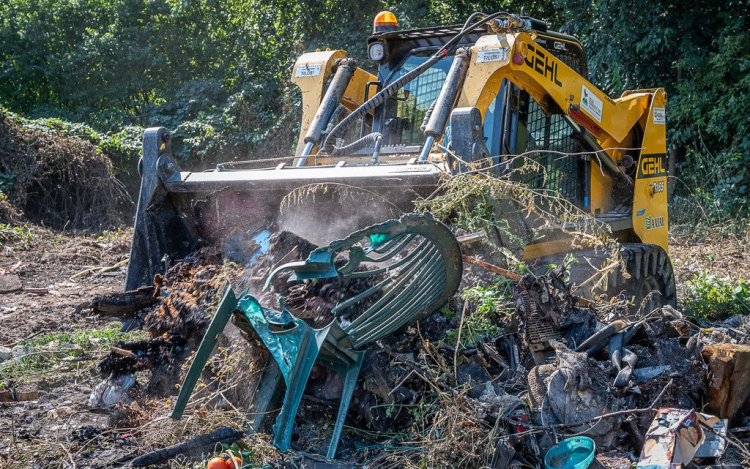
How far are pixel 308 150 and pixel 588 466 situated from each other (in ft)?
11.8

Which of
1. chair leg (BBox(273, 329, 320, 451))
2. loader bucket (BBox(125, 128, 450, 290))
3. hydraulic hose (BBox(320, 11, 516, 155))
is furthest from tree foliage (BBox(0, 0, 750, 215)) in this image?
chair leg (BBox(273, 329, 320, 451))

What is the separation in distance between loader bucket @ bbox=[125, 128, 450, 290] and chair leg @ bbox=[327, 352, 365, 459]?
1.26 meters

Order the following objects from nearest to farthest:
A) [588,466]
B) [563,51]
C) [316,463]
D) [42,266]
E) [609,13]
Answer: [588,466], [316,463], [563,51], [42,266], [609,13]

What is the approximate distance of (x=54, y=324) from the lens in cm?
675

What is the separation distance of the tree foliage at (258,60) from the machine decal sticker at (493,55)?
6.89m

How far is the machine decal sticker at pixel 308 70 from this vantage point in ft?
22.0

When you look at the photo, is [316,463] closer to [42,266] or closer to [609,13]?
[42,266]

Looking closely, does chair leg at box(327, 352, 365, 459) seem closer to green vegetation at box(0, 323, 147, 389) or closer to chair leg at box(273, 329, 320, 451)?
chair leg at box(273, 329, 320, 451)

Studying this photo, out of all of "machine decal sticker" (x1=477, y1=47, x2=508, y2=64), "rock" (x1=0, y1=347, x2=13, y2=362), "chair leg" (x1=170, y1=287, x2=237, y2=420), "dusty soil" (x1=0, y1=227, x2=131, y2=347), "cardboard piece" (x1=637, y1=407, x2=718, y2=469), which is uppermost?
"machine decal sticker" (x1=477, y1=47, x2=508, y2=64)

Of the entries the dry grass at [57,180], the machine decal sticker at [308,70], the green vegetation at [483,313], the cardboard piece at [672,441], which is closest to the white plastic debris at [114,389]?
the green vegetation at [483,313]

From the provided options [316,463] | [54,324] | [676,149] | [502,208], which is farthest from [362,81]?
[676,149]

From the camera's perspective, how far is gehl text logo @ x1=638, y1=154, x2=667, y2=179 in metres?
6.64

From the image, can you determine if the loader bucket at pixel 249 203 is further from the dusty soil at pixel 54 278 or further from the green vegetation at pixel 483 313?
the dusty soil at pixel 54 278

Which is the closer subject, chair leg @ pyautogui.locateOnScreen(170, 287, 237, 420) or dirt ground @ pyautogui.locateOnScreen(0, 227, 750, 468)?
chair leg @ pyautogui.locateOnScreen(170, 287, 237, 420)
